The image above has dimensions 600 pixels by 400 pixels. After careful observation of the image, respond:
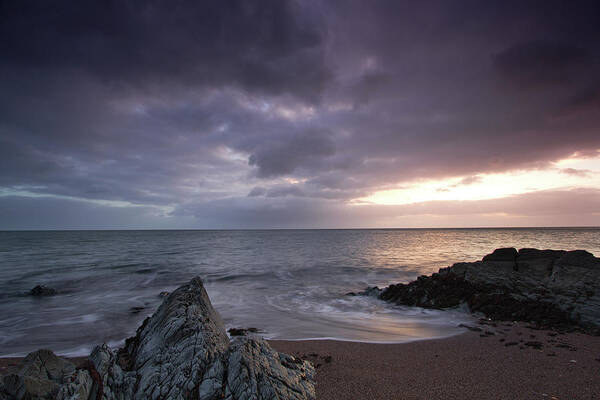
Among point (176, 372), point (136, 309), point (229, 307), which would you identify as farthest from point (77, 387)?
point (136, 309)

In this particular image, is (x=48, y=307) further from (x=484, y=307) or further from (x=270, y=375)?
(x=484, y=307)

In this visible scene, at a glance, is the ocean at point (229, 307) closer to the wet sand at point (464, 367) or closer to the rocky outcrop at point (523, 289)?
the rocky outcrop at point (523, 289)

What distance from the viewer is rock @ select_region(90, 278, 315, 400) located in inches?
132

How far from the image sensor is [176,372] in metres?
3.60

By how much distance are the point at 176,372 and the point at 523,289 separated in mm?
11647

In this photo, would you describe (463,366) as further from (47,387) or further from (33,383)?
(33,383)

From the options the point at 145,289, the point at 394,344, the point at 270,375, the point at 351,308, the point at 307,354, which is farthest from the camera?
the point at 145,289

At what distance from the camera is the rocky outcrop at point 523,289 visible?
28.5 feet

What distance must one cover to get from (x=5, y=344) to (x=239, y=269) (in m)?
17.5

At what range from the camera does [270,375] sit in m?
3.64

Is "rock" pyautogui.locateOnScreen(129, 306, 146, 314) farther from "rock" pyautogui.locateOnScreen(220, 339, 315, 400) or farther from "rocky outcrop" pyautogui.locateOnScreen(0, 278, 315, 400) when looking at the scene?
"rock" pyautogui.locateOnScreen(220, 339, 315, 400)


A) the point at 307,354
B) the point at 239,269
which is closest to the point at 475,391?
the point at 307,354

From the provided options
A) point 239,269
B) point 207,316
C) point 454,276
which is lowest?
point 239,269

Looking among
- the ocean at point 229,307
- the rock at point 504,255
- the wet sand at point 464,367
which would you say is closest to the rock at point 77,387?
the wet sand at point 464,367
